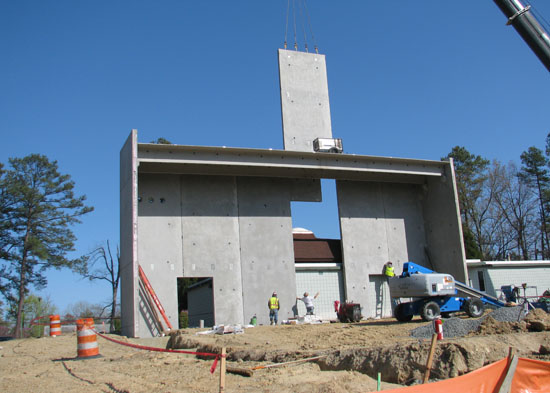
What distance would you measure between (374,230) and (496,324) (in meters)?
14.5

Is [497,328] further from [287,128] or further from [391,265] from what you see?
[287,128]

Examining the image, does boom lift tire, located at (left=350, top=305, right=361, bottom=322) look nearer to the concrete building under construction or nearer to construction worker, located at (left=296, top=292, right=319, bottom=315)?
construction worker, located at (left=296, top=292, right=319, bottom=315)

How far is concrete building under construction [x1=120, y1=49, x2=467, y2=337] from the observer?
21.7 meters

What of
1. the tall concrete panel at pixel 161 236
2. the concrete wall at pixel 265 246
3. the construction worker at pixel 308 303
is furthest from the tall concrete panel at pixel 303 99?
the construction worker at pixel 308 303

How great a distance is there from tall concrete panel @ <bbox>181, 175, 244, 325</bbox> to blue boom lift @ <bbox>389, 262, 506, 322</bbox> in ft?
24.1

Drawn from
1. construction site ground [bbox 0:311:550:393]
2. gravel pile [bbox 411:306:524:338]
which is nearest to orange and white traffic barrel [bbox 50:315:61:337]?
construction site ground [bbox 0:311:550:393]

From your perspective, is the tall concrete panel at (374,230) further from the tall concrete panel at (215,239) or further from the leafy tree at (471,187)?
the leafy tree at (471,187)

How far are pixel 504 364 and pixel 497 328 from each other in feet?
20.5

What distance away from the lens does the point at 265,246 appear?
23781mm

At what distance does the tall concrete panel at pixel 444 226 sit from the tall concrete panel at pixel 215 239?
34.5 feet

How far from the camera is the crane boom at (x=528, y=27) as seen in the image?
664 inches

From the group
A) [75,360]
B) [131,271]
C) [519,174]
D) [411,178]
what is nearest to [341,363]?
[75,360]

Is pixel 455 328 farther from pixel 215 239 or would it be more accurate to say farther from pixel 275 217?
pixel 275 217

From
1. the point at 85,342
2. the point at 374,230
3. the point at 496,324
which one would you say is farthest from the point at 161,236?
the point at 496,324
